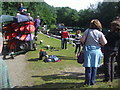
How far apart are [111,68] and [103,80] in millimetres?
398

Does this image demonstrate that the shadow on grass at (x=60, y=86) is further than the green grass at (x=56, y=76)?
No

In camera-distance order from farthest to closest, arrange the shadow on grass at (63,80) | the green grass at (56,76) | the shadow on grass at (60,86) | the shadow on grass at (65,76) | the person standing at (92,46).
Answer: the shadow on grass at (65,76) → the green grass at (56,76) → the shadow on grass at (63,80) → the shadow on grass at (60,86) → the person standing at (92,46)

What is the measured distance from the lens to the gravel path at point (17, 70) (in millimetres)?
5923

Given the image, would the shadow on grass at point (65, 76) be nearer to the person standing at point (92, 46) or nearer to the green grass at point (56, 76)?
the green grass at point (56, 76)

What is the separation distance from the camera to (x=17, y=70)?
7.23m

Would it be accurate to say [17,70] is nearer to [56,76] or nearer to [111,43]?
[56,76]

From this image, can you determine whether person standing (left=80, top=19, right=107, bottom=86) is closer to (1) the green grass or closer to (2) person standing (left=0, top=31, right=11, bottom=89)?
(1) the green grass

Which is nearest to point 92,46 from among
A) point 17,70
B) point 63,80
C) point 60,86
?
point 60,86

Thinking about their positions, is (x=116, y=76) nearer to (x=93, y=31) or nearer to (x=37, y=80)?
(x=93, y=31)

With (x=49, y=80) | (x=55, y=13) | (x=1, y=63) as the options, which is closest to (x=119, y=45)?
(x=49, y=80)

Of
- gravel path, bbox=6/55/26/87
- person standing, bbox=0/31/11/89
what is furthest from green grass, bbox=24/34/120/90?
person standing, bbox=0/31/11/89

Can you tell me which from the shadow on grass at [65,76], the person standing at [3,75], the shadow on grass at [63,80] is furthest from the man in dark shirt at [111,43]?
the person standing at [3,75]

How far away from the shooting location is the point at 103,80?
217 inches

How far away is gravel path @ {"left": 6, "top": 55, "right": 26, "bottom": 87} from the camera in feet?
19.4
